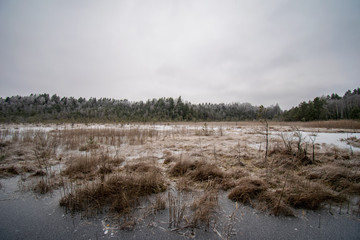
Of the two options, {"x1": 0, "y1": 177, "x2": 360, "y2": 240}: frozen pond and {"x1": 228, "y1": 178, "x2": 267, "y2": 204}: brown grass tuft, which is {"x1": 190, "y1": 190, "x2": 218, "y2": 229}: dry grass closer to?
{"x1": 0, "y1": 177, "x2": 360, "y2": 240}: frozen pond

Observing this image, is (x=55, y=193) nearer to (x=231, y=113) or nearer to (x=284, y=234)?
(x=284, y=234)

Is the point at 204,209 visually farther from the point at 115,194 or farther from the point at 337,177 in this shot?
the point at 337,177

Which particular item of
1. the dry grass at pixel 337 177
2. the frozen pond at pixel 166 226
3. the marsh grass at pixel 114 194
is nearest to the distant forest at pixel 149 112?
the dry grass at pixel 337 177

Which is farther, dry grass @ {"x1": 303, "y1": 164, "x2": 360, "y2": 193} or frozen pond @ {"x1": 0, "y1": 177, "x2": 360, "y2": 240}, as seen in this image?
dry grass @ {"x1": 303, "y1": 164, "x2": 360, "y2": 193}

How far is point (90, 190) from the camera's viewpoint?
2.58 m

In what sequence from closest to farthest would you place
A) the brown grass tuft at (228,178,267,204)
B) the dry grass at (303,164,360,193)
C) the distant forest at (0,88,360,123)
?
the brown grass tuft at (228,178,267,204) → the dry grass at (303,164,360,193) → the distant forest at (0,88,360,123)

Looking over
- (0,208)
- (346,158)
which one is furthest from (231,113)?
(0,208)

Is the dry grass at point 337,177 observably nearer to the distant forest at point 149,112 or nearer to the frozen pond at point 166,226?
the frozen pond at point 166,226

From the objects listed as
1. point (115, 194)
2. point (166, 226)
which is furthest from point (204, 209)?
point (115, 194)

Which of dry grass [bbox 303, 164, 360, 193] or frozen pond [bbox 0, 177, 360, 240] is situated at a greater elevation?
dry grass [bbox 303, 164, 360, 193]

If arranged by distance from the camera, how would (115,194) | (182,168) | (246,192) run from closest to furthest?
(115,194)
(246,192)
(182,168)

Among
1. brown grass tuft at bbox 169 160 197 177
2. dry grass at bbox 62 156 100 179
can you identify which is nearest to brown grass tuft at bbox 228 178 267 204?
brown grass tuft at bbox 169 160 197 177

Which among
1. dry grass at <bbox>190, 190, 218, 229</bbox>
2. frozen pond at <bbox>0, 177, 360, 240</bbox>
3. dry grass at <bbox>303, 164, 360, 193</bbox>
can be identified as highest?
dry grass at <bbox>303, 164, 360, 193</bbox>

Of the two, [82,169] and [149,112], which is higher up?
[149,112]
